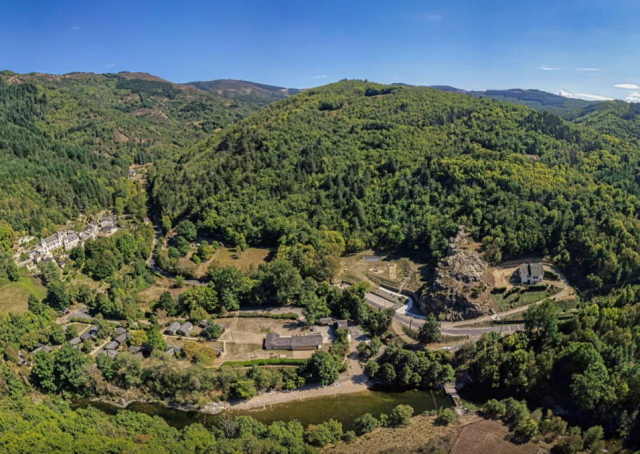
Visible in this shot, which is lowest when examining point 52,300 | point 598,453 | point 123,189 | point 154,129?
point 598,453

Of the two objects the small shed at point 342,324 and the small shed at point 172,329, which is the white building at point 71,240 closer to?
the small shed at point 172,329

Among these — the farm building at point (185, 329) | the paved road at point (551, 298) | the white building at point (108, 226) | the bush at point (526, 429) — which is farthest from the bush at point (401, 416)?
the white building at point (108, 226)

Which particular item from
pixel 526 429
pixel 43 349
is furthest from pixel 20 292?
pixel 526 429

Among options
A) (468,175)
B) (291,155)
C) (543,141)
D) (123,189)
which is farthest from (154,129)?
(543,141)

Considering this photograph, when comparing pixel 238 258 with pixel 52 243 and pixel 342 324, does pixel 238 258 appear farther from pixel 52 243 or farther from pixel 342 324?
pixel 52 243

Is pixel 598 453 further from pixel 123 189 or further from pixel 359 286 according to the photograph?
pixel 123 189

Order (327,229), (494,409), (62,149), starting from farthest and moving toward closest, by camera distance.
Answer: (62,149) < (327,229) < (494,409)
